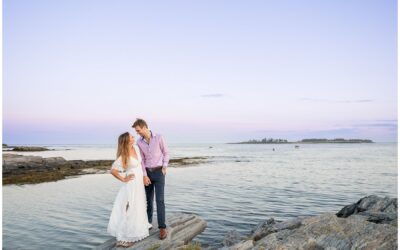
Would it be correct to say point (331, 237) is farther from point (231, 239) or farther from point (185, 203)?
point (185, 203)

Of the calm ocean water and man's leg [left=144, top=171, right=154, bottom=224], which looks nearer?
Answer: man's leg [left=144, top=171, right=154, bottom=224]

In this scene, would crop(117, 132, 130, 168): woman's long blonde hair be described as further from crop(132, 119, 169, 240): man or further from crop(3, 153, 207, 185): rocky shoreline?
crop(3, 153, 207, 185): rocky shoreline

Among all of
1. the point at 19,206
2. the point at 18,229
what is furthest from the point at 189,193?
the point at 18,229

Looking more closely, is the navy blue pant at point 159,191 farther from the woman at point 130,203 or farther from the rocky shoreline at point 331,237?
the rocky shoreline at point 331,237

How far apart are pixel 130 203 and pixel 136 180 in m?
0.66

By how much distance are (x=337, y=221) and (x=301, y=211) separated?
37.1 ft

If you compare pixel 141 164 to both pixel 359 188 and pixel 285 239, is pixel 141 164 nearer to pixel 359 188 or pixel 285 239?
pixel 285 239

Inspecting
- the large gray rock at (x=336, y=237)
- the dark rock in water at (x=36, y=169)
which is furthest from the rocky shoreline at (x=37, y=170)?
the large gray rock at (x=336, y=237)

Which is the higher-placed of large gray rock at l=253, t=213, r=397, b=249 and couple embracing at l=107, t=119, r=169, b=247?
couple embracing at l=107, t=119, r=169, b=247

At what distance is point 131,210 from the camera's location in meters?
10.3

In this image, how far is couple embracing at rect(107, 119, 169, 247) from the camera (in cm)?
1015

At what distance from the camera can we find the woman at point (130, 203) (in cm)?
1016

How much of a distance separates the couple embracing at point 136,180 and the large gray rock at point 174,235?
21 centimetres

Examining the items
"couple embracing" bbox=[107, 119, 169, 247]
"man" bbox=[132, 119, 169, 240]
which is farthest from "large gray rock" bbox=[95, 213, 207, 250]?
"man" bbox=[132, 119, 169, 240]
